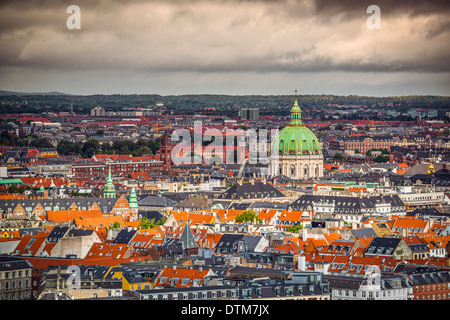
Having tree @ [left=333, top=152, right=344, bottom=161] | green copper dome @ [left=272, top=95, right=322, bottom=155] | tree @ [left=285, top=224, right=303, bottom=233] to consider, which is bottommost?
tree @ [left=333, top=152, right=344, bottom=161]

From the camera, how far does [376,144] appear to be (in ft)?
531

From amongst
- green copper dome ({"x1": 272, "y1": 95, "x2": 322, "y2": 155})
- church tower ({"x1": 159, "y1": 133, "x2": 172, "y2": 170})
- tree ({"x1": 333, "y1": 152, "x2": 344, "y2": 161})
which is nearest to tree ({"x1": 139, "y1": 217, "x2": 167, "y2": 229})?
green copper dome ({"x1": 272, "y1": 95, "x2": 322, "y2": 155})

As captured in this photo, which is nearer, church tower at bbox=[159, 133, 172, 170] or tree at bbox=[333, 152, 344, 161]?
church tower at bbox=[159, 133, 172, 170]

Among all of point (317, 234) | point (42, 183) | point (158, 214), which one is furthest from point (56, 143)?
point (317, 234)

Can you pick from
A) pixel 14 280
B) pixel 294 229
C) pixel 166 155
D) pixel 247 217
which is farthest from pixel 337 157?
pixel 14 280

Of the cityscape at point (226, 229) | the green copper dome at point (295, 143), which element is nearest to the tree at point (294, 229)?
the cityscape at point (226, 229)

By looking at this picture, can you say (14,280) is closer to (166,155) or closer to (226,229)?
(226,229)

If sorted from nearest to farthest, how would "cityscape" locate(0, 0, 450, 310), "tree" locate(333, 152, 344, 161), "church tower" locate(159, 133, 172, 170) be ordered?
"cityscape" locate(0, 0, 450, 310)
"church tower" locate(159, 133, 172, 170)
"tree" locate(333, 152, 344, 161)

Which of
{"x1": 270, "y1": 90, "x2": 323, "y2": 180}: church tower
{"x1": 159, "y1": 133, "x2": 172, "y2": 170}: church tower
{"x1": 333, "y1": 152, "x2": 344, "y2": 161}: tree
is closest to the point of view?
{"x1": 270, "y1": 90, "x2": 323, "y2": 180}: church tower

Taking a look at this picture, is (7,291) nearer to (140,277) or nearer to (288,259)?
(140,277)

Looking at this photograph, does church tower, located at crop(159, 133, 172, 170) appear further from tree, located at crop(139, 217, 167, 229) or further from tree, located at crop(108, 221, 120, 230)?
tree, located at crop(108, 221, 120, 230)

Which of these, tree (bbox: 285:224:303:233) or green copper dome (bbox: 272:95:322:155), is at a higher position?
green copper dome (bbox: 272:95:322:155)

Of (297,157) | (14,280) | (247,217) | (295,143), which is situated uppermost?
(295,143)

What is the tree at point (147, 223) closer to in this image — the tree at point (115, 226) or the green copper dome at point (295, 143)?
the tree at point (115, 226)
